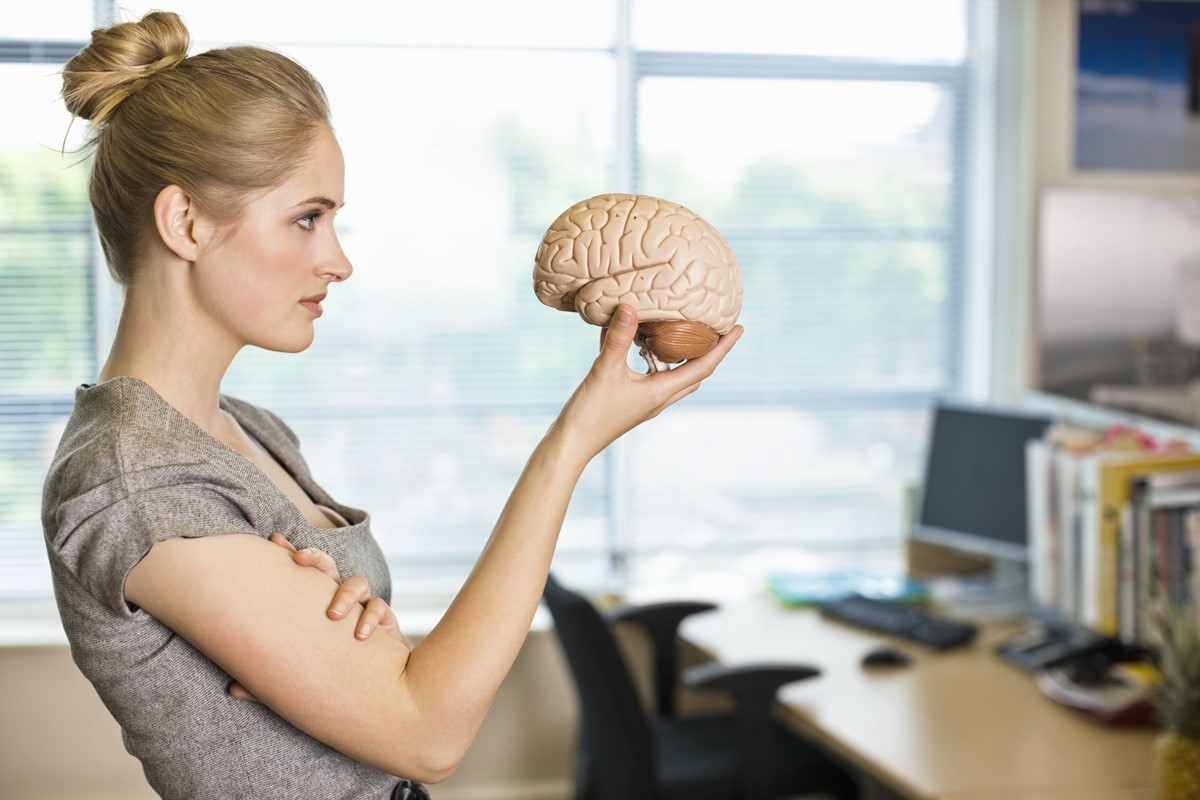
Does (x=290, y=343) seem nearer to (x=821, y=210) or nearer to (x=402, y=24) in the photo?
(x=402, y=24)

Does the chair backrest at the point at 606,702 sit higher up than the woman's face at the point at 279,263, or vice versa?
the woman's face at the point at 279,263

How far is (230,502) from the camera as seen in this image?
1077mm

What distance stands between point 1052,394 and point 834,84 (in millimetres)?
1062

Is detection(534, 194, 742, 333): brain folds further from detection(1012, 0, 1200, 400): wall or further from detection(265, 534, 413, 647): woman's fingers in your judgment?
detection(1012, 0, 1200, 400): wall

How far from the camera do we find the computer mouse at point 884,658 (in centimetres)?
260

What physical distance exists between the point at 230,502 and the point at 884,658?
6.10 ft

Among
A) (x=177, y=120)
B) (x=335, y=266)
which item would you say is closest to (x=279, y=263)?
(x=335, y=266)

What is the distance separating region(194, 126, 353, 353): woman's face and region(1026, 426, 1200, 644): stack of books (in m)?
1.79

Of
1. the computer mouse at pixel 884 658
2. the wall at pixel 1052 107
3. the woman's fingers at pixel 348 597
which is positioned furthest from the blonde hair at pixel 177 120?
the wall at pixel 1052 107

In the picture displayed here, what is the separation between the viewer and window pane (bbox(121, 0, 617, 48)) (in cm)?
318

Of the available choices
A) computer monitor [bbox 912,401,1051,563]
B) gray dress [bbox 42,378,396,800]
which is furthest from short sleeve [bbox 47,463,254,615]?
computer monitor [bbox 912,401,1051,563]

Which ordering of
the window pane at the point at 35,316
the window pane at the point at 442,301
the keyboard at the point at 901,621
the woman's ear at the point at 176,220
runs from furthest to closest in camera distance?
the window pane at the point at 442,301, the window pane at the point at 35,316, the keyboard at the point at 901,621, the woman's ear at the point at 176,220

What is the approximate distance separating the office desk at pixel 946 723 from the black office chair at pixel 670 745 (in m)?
0.10

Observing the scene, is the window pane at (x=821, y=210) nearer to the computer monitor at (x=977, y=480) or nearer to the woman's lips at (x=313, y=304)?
the computer monitor at (x=977, y=480)
